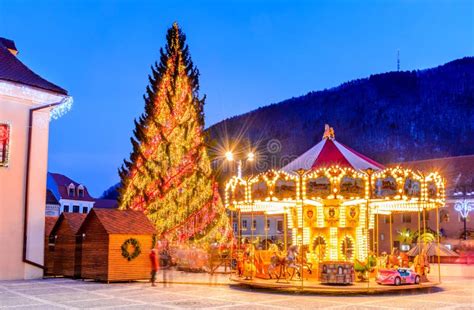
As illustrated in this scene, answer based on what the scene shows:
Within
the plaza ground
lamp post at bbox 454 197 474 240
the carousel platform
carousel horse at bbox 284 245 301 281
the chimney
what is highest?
the chimney

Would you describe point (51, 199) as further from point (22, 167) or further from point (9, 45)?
point (22, 167)

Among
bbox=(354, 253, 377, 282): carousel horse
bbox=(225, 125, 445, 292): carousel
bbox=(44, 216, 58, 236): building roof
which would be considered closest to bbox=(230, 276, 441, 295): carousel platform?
bbox=(225, 125, 445, 292): carousel

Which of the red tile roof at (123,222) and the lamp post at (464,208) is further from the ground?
the lamp post at (464,208)

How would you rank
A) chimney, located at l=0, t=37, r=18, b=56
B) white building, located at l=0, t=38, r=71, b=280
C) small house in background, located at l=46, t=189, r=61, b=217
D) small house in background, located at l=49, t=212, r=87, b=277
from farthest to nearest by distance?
small house in background, located at l=46, t=189, r=61, b=217, chimney, located at l=0, t=37, r=18, b=56, small house in background, located at l=49, t=212, r=87, b=277, white building, located at l=0, t=38, r=71, b=280

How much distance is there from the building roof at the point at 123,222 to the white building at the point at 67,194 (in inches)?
1799

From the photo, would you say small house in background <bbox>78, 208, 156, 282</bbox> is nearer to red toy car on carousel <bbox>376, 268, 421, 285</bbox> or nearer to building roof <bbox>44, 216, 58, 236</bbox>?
building roof <bbox>44, 216, 58, 236</bbox>

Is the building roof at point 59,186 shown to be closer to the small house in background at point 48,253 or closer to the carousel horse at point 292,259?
the small house in background at point 48,253

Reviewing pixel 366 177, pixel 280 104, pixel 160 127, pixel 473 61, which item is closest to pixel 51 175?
pixel 160 127

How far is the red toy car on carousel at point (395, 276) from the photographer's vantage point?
20.8m

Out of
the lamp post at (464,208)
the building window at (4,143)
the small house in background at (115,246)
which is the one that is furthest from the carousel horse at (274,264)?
the lamp post at (464,208)

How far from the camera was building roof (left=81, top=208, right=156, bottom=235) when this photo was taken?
24.7 m

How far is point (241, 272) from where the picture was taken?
77.6ft

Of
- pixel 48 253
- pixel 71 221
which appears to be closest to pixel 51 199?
pixel 48 253

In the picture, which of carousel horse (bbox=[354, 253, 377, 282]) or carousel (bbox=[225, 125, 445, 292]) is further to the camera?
carousel horse (bbox=[354, 253, 377, 282])
